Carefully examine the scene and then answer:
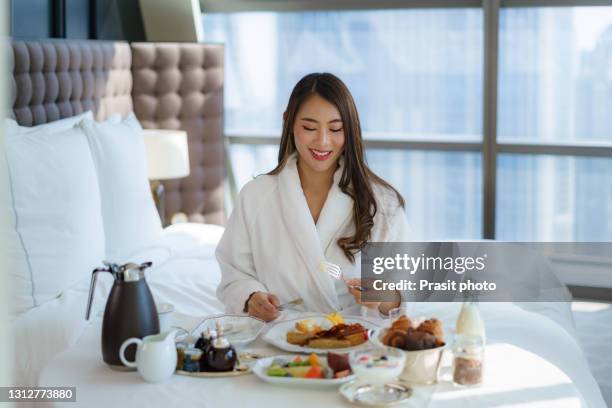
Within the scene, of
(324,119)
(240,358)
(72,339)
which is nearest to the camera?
(240,358)

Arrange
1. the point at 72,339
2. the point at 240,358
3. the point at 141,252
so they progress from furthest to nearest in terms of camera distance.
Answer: the point at 141,252
the point at 72,339
the point at 240,358

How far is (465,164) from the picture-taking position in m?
4.96

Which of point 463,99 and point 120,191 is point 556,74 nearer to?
point 463,99

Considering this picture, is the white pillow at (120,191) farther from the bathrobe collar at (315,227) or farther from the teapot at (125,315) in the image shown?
the teapot at (125,315)

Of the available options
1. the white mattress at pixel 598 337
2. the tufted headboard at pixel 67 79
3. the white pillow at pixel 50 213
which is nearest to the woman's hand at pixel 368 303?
the white pillow at pixel 50 213

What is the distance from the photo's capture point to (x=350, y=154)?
2.32 meters

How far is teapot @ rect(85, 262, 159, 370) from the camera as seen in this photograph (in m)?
1.76

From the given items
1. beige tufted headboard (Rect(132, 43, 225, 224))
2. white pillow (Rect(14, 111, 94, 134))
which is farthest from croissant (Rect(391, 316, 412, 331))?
beige tufted headboard (Rect(132, 43, 225, 224))

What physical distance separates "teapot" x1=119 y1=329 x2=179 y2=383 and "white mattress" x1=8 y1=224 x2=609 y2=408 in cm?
35

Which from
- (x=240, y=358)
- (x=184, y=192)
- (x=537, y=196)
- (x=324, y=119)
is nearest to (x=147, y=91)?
(x=184, y=192)

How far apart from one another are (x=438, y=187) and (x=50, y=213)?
9.06 feet

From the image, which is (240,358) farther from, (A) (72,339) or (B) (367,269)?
(A) (72,339)

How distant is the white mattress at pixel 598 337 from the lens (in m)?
3.47

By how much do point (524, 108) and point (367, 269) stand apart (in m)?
2.74
